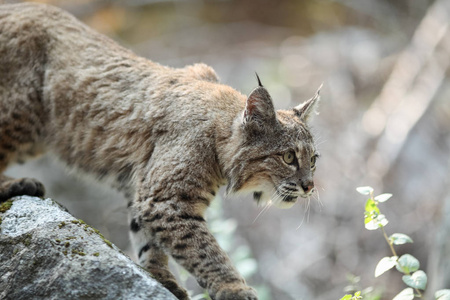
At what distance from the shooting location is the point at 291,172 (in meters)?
4.90

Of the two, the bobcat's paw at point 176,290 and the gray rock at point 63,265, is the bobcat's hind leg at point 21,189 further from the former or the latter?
the bobcat's paw at point 176,290

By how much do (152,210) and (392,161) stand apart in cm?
602

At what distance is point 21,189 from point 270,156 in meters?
2.15

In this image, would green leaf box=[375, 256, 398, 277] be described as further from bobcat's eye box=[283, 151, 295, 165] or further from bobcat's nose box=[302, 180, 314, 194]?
bobcat's eye box=[283, 151, 295, 165]

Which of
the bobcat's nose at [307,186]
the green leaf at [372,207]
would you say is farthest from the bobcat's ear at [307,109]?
the green leaf at [372,207]

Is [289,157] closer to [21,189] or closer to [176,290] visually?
[176,290]

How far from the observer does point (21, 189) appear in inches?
191

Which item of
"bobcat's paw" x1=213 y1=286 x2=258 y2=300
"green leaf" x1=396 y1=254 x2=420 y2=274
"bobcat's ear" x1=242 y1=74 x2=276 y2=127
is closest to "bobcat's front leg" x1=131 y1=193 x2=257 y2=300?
"bobcat's paw" x1=213 y1=286 x2=258 y2=300

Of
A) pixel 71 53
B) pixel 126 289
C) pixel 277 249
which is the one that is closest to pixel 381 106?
pixel 277 249

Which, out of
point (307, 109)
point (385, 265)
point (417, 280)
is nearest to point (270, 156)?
point (307, 109)

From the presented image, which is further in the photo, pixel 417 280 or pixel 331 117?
pixel 331 117

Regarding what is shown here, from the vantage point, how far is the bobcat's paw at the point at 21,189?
15.9ft

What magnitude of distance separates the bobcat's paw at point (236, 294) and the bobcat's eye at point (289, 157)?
1.22 meters

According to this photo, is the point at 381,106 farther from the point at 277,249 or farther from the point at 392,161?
the point at 277,249
